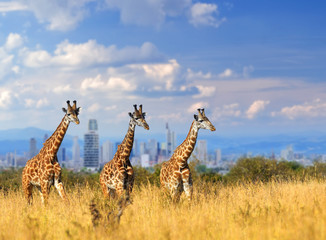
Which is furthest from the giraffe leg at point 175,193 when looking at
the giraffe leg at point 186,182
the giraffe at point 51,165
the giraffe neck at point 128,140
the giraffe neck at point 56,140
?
the giraffe neck at point 56,140

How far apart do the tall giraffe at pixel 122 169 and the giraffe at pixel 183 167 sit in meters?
1.23

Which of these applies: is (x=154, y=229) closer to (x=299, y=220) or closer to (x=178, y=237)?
(x=178, y=237)

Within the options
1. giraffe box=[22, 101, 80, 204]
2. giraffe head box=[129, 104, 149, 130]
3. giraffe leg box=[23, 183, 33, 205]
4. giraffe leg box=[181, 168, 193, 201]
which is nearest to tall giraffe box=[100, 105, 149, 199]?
giraffe head box=[129, 104, 149, 130]

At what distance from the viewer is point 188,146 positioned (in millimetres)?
13180

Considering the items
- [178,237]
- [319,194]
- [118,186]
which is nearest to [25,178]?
[118,186]

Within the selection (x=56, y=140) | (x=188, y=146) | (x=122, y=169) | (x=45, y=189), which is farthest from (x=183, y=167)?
(x=45, y=189)

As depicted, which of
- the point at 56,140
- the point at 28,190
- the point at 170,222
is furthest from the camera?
the point at 28,190

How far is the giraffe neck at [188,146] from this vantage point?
1314 centimetres

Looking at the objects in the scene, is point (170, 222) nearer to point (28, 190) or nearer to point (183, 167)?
point (183, 167)

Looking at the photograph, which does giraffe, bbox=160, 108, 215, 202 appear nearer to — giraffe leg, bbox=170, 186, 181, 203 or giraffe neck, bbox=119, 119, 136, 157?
giraffe leg, bbox=170, 186, 181, 203

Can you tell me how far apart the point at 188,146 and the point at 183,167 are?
2.11 ft

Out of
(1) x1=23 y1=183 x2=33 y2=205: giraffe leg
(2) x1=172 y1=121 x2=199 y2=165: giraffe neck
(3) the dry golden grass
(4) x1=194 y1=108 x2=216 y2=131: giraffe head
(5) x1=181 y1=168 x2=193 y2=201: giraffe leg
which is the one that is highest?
(4) x1=194 y1=108 x2=216 y2=131: giraffe head

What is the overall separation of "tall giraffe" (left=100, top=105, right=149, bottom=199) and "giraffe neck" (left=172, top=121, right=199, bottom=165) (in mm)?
1445

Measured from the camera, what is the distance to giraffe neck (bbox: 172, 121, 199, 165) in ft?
43.1
